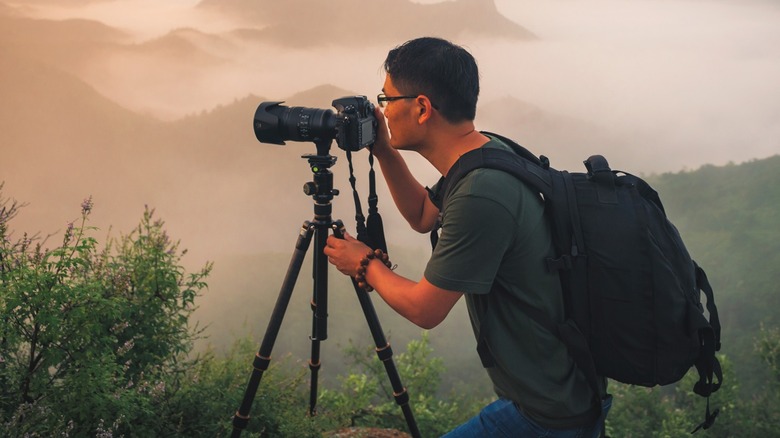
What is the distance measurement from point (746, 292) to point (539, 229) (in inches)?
696

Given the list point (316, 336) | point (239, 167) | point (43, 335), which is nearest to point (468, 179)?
point (316, 336)

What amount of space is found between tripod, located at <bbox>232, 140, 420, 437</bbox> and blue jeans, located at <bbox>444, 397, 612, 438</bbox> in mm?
1019

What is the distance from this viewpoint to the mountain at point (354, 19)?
33.7 m

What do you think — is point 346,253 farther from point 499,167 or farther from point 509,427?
point 509,427

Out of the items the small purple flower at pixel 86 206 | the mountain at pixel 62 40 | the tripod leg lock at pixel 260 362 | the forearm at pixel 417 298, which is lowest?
the tripod leg lock at pixel 260 362

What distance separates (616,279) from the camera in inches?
85.6

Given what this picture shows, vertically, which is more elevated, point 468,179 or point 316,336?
point 468,179

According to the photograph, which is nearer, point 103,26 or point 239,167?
point 103,26

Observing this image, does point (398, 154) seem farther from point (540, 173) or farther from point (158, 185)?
point (158, 185)

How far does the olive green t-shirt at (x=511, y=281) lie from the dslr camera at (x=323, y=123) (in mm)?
760

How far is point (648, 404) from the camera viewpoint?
7.55 m

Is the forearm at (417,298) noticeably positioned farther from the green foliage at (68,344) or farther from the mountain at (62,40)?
the mountain at (62,40)

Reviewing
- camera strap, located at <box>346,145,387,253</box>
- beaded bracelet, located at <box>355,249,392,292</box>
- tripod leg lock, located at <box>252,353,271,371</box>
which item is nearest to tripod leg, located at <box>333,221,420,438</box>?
camera strap, located at <box>346,145,387,253</box>

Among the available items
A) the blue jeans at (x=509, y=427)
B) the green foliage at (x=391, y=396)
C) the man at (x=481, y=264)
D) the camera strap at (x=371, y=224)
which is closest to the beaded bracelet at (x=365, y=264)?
the man at (x=481, y=264)
